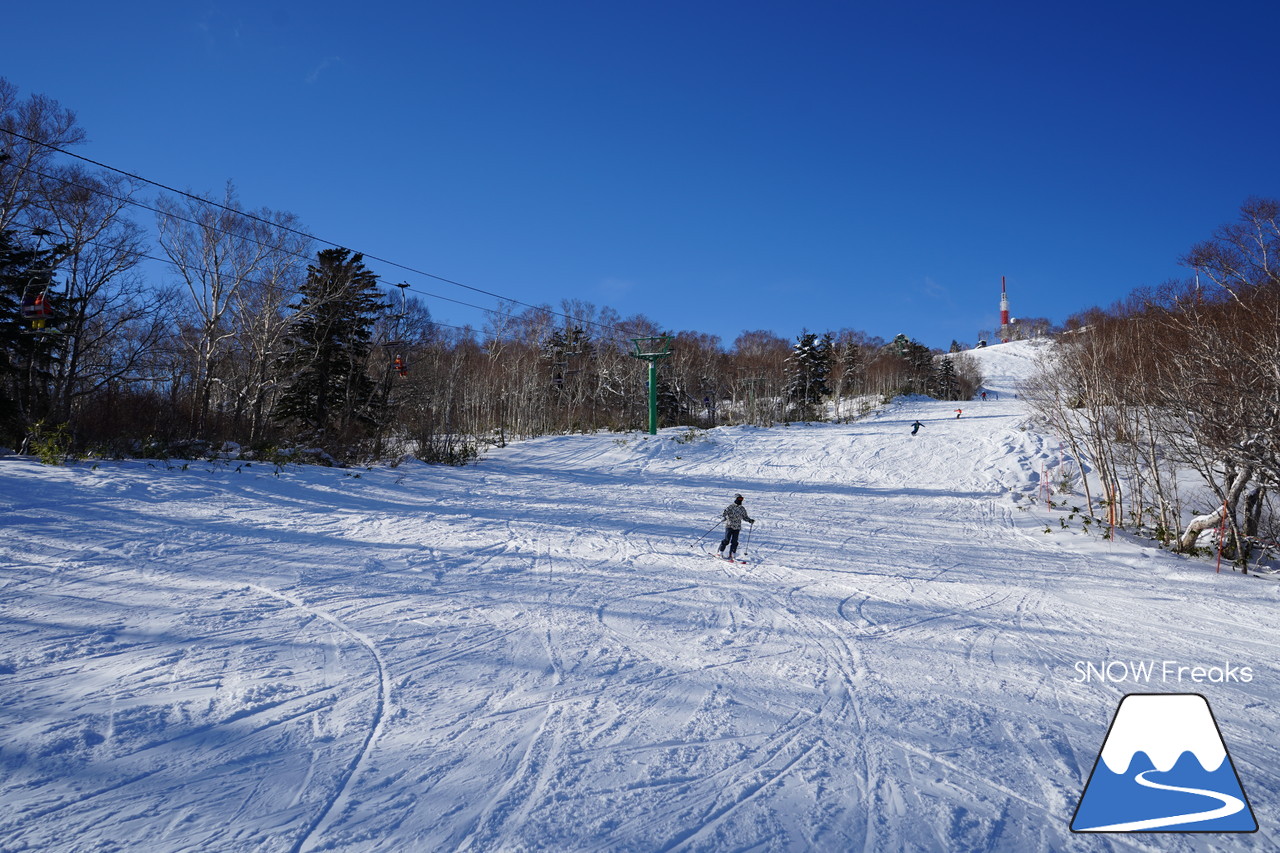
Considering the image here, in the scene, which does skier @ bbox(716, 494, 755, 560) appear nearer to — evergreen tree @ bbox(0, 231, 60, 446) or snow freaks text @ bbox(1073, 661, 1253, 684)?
snow freaks text @ bbox(1073, 661, 1253, 684)

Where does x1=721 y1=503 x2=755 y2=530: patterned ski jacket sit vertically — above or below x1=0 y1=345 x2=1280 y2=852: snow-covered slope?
above

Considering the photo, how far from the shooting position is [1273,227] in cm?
1252

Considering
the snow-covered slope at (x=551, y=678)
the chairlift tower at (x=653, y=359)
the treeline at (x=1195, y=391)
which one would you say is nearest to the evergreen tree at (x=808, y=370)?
the chairlift tower at (x=653, y=359)

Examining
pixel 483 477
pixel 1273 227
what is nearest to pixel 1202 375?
pixel 1273 227

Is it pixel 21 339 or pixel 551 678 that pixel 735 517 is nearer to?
pixel 551 678

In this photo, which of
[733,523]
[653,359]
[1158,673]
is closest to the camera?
[1158,673]

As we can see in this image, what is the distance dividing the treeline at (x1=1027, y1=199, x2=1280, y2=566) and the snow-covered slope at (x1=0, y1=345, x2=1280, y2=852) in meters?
2.23

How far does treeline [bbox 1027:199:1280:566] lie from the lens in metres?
11.3

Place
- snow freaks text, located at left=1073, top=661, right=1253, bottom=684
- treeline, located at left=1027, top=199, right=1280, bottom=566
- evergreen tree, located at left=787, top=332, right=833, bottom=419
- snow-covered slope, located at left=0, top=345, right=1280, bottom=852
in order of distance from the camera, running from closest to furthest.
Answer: snow-covered slope, located at left=0, top=345, right=1280, bottom=852 < snow freaks text, located at left=1073, top=661, right=1253, bottom=684 < treeline, located at left=1027, top=199, right=1280, bottom=566 < evergreen tree, located at left=787, top=332, right=833, bottom=419

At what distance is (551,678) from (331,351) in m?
25.2

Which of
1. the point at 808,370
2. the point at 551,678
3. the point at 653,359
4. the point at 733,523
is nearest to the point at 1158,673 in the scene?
the point at 551,678

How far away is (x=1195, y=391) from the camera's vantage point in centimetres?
1198

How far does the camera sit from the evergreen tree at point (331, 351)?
25.3 m

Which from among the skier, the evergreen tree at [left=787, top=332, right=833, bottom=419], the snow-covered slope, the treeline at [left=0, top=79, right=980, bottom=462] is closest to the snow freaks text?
the snow-covered slope
